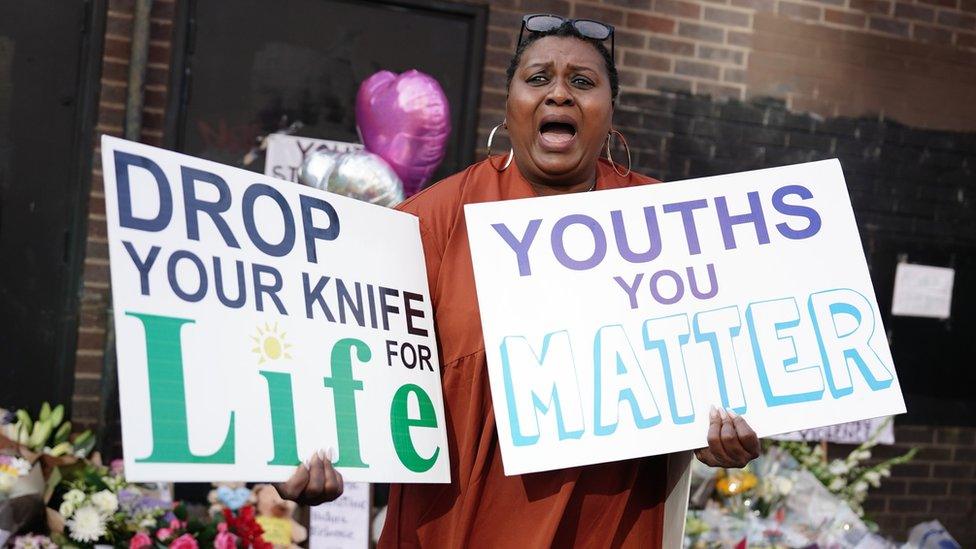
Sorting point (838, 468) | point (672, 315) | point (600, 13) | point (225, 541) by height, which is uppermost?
point (600, 13)

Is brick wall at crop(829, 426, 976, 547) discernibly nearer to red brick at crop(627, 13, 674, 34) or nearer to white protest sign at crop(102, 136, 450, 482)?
red brick at crop(627, 13, 674, 34)

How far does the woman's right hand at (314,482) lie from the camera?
2.21 m

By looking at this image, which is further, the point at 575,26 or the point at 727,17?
the point at 727,17

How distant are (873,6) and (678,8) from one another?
116cm

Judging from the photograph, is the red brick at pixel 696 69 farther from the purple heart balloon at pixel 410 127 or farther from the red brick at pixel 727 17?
the purple heart balloon at pixel 410 127

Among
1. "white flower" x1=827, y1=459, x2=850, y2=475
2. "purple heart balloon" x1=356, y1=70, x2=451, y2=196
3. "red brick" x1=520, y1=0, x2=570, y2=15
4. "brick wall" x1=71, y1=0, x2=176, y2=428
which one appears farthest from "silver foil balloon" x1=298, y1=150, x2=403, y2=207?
"white flower" x1=827, y1=459, x2=850, y2=475

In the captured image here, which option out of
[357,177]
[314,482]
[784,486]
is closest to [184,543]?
[357,177]

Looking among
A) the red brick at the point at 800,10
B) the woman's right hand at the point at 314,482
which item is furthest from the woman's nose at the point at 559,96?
the red brick at the point at 800,10

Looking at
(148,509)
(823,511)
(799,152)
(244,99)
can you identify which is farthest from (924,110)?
(148,509)

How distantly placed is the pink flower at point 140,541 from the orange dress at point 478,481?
1323 millimetres

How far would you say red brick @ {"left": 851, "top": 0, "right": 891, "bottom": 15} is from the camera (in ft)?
19.4

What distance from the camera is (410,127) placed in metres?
4.20

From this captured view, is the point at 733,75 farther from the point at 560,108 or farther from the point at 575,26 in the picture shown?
the point at 560,108

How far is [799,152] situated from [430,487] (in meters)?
3.93
